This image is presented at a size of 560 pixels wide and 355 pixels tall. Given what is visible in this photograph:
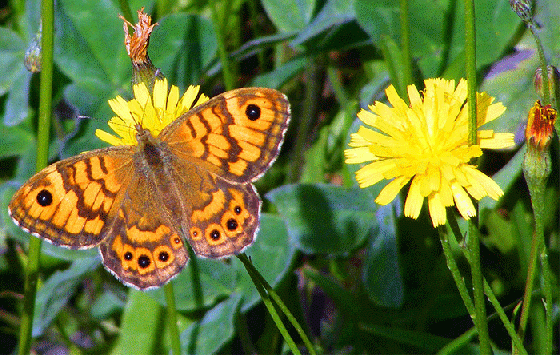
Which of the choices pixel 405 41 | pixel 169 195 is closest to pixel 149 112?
pixel 169 195

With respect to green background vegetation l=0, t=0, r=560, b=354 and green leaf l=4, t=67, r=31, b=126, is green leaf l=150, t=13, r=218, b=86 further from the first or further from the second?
green leaf l=4, t=67, r=31, b=126

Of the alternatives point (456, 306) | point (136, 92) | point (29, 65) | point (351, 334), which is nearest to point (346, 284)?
point (351, 334)

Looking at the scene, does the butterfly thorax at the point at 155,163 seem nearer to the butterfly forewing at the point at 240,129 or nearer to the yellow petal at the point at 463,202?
the butterfly forewing at the point at 240,129

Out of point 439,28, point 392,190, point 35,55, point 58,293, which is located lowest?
point 58,293

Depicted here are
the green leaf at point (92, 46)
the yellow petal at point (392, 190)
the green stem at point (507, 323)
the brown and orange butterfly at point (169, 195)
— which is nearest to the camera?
the green stem at point (507, 323)

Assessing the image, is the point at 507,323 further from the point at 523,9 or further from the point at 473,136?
the point at 523,9

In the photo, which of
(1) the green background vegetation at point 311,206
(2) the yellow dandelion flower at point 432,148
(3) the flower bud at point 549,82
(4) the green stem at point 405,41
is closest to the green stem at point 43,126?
(1) the green background vegetation at point 311,206

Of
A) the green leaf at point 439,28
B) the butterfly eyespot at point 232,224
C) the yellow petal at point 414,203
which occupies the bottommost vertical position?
the yellow petal at point 414,203

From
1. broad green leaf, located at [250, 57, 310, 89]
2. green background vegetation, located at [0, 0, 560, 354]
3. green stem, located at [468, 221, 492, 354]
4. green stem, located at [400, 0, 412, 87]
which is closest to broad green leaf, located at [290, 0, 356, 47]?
green background vegetation, located at [0, 0, 560, 354]
